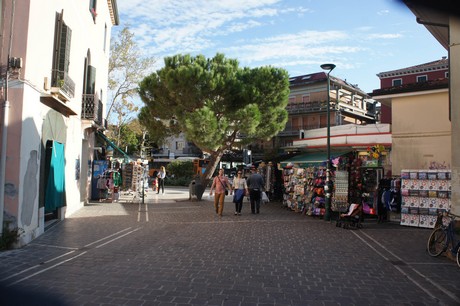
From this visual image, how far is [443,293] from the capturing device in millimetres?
5379

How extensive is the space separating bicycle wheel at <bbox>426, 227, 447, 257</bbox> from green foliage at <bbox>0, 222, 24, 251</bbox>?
864 cm

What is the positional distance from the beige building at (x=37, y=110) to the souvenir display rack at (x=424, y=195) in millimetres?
10772

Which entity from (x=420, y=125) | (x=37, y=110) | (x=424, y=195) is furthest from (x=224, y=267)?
(x=420, y=125)

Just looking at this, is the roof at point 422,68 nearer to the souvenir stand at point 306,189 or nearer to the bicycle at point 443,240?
the souvenir stand at point 306,189

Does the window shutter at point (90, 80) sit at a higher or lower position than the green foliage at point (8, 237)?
higher

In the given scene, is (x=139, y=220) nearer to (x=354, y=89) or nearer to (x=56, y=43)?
(x=56, y=43)

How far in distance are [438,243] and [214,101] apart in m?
13.8

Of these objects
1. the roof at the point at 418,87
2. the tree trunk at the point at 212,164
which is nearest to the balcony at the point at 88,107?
the tree trunk at the point at 212,164

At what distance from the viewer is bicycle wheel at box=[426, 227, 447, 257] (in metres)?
7.68

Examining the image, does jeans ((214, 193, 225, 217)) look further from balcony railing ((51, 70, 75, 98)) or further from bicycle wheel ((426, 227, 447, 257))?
bicycle wheel ((426, 227, 447, 257))

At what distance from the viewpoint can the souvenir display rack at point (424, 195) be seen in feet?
38.2

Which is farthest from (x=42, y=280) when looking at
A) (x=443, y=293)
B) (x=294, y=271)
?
(x=443, y=293)

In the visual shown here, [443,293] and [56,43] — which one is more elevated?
[56,43]

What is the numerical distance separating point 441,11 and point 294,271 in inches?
197
